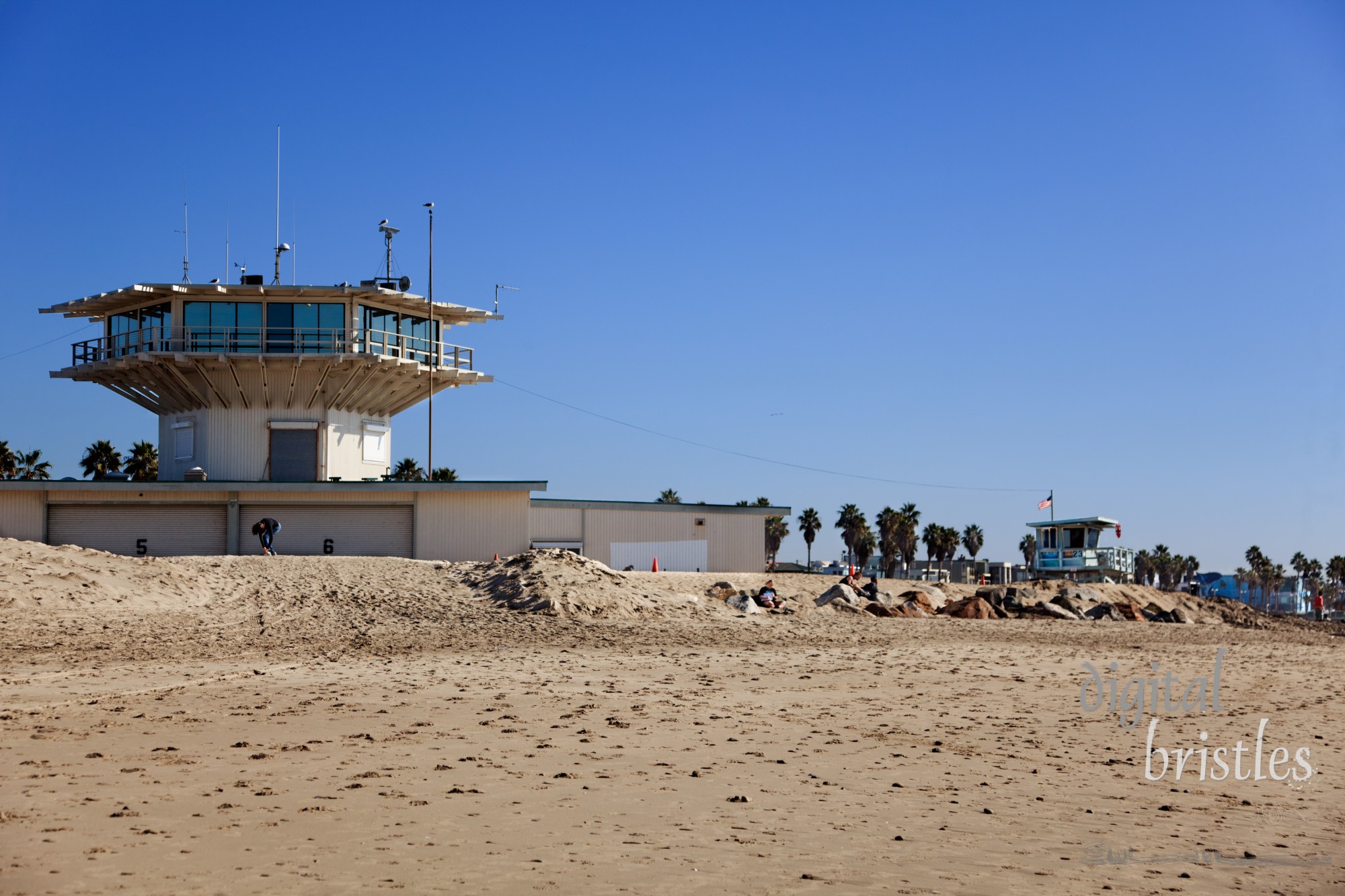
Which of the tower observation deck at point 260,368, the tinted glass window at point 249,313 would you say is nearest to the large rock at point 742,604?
the tower observation deck at point 260,368

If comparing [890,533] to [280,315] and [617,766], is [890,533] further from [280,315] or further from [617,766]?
[617,766]

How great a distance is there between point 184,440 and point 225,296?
232 inches

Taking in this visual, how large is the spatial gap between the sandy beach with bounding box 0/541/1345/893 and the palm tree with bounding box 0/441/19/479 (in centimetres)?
5056

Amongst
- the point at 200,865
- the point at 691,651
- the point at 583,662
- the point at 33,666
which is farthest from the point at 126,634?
the point at 200,865

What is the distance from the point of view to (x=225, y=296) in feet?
129

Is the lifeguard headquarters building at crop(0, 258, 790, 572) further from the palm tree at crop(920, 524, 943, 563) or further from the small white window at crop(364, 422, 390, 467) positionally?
the palm tree at crop(920, 524, 943, 563)

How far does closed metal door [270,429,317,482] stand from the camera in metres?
40.7

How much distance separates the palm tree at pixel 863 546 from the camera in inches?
3999

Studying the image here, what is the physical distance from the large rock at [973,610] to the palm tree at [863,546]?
67.7 meters

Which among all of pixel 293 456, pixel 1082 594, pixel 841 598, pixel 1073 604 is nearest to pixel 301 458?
pixel 293 456

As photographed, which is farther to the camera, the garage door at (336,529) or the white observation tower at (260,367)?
the white observation tower at (260,367)

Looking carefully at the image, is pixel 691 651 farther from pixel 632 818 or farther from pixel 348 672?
pixel 632 818

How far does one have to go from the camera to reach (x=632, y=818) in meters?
8.60

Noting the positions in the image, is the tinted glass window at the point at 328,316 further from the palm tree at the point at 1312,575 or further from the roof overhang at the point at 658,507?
the palm tree at the point at 1312,575
